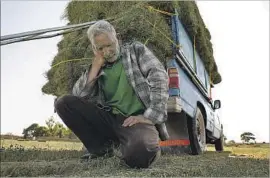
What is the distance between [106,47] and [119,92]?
36cm

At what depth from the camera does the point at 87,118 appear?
9.84ft

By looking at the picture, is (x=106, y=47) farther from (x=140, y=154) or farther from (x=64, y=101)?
(x=140, y=154)

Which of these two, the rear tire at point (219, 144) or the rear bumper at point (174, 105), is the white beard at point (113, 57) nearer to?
the rear bumper at point (174, 105)

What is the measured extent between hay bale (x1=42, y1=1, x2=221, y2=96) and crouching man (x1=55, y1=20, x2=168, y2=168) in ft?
4.45

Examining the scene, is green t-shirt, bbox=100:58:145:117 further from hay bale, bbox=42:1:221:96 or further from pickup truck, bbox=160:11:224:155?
pickup truck, bbox=160:11:224:155

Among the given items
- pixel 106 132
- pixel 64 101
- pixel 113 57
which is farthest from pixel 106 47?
pixel 106 132

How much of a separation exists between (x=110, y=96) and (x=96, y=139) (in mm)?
411

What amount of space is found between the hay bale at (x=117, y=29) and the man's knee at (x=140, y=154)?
5.86 feet

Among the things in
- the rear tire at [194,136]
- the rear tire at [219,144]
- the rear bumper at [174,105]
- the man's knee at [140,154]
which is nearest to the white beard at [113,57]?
the man's knee at [140,154]

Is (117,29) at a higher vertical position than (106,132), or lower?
higher

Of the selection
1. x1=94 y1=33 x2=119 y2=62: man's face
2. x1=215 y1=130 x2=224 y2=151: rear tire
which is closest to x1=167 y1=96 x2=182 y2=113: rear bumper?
x1=94 y1=33 x2=119 y2=62: man's face

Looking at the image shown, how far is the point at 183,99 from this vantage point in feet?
15.4

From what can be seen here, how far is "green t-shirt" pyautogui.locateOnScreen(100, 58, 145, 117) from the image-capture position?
9.33 ft

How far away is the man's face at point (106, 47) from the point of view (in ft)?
9.04
